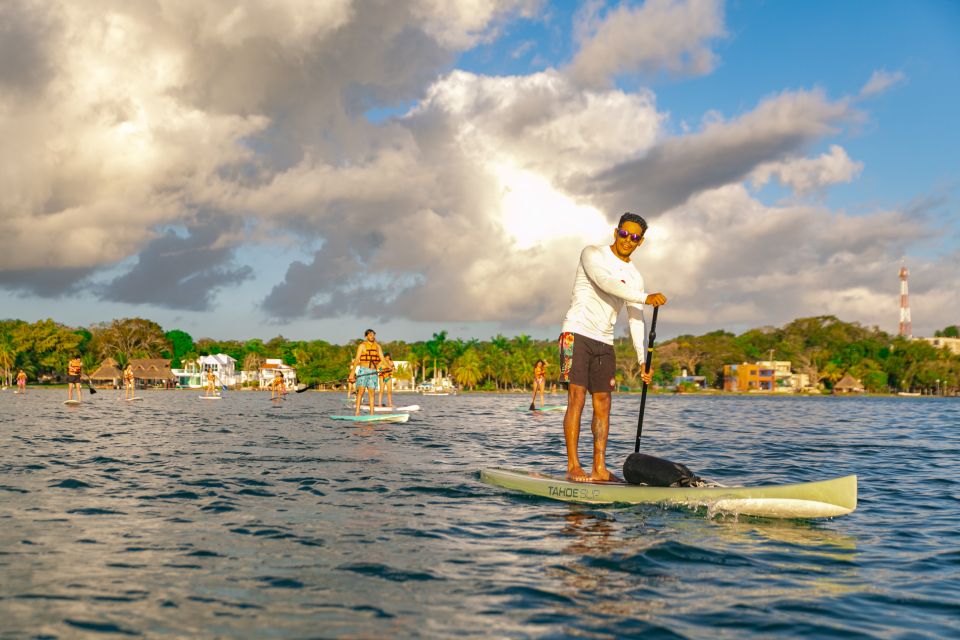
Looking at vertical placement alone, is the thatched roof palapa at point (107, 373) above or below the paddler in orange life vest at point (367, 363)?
below

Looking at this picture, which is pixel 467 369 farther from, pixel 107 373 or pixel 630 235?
pixel 630 235

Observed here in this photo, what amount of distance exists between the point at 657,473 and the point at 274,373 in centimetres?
13896

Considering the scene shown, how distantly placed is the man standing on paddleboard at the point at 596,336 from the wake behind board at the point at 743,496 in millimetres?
376

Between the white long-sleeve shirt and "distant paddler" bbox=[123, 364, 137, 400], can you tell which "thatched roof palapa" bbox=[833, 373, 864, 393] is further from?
the white long-sleeve shirt

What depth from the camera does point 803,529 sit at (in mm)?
6816

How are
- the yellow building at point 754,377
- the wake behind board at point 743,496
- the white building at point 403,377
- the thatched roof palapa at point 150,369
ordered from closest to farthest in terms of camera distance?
the wake behind board at point 743,496 < the thatched roof palapa at point 150,369 < the white building at point 403,377 < the yellow building at point 754,377

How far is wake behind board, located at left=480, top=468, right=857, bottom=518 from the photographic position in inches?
284

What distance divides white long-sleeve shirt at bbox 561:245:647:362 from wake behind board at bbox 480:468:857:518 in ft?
5.84

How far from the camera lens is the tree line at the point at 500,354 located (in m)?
138

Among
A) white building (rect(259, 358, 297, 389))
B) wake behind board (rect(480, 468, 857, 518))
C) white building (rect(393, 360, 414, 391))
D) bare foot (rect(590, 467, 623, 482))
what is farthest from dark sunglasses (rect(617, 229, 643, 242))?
white building (rect(393, 360, 414, 391))

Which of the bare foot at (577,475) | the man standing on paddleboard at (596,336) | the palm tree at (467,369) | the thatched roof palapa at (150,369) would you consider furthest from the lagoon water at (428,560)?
the thatched roof palapa at (150,369)

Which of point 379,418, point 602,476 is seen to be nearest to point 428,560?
point 602,476

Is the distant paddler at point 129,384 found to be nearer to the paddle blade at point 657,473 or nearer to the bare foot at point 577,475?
the bare foot at point 577,475

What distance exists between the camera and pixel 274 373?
461 feet
